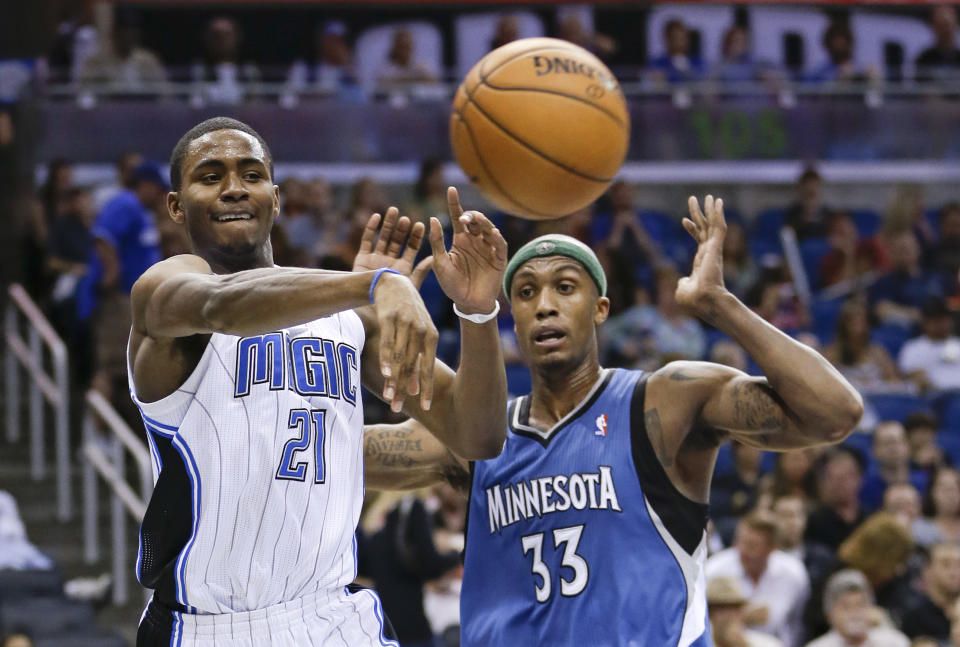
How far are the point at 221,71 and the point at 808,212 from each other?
526 cm

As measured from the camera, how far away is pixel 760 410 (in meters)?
4.62

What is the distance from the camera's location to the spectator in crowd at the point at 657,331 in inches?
392

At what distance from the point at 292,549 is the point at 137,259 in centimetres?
665

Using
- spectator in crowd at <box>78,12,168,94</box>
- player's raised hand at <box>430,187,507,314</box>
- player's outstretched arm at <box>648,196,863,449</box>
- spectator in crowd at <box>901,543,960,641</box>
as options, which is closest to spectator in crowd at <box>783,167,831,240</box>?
spectator in crowd at <box>901,543,960,641</box>

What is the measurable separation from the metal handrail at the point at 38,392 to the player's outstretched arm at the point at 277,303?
19.3 ft

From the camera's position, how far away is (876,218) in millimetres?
14023

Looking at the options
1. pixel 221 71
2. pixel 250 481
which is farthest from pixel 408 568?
pixel 221 71

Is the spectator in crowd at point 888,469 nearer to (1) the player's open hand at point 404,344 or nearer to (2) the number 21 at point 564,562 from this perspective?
(2) the number 21 at point 564,562

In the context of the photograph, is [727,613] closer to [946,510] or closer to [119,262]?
[946,510]

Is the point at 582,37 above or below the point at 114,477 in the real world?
above

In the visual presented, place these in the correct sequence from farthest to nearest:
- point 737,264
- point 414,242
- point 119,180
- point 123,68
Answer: point 123,68 < point 737,264 < point 119,180 < point 414,242

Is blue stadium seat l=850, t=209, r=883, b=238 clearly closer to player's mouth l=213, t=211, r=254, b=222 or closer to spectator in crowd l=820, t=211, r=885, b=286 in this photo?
spectator in crowd l=820, t=211, r=885, b=286

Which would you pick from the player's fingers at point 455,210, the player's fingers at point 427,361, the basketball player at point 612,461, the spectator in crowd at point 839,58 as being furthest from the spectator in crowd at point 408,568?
the spectator in crowd at point 839,58

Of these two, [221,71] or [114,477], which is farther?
[221,71]
